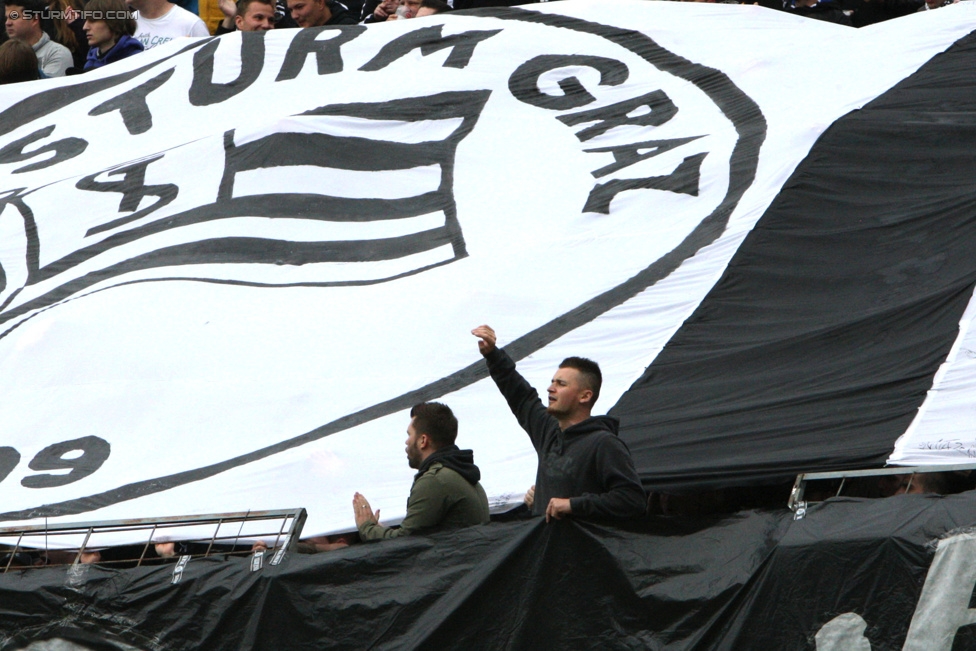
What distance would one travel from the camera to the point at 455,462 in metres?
5.45

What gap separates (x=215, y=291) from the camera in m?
7.20

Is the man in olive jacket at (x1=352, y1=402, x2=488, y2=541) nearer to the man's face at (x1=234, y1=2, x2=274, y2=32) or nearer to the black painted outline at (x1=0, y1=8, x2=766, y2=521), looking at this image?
the black painted outline at (x1=0, y1=8, x2=766, y2=521)

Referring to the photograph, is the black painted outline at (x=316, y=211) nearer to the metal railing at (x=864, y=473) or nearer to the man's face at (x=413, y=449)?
the man's face at (x=413, y=449)

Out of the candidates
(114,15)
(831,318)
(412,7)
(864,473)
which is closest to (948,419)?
(864,473)

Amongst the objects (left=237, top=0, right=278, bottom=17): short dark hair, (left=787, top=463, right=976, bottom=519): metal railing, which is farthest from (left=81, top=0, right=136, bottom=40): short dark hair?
(left=787, top=463, right=976, bottom=519): metal railing

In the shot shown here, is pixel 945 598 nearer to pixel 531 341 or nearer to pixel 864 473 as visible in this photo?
pixel 864 473

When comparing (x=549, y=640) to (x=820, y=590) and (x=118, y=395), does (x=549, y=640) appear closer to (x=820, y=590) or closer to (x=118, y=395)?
(x=820, y=590)

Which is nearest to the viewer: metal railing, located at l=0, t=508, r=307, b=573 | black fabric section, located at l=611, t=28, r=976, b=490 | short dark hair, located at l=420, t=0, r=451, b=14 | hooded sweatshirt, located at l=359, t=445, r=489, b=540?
hooded sweatshirt, located at l=359, t=445, r=489, b=540

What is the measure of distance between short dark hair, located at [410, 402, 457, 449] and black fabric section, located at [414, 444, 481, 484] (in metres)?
0.07

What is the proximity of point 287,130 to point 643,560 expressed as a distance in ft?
13.7

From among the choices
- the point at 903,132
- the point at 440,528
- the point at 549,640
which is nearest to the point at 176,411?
the point at 440,528

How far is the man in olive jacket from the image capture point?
527 cm

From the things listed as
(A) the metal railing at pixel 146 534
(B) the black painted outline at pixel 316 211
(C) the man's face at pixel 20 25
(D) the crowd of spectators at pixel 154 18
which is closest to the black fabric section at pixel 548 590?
(A) the metal railing at pixel 146 534

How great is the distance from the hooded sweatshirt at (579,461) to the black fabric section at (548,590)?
118 mm
